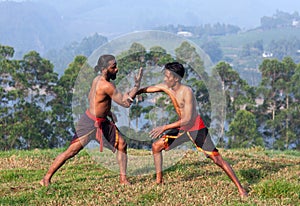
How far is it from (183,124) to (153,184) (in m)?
1.10

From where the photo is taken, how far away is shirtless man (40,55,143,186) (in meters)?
6.53

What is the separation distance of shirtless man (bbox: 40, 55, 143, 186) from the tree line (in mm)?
18435

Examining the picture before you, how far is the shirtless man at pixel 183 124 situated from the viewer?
629cm

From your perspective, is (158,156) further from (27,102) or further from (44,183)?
(27,102)

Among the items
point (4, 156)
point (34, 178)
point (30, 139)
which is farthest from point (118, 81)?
point (30, 139)

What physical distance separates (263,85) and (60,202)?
108ft

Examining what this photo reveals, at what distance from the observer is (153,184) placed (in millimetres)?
6867

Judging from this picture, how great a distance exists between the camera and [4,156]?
9.62 metres

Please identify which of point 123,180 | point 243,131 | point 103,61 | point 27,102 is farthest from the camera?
point 243,131

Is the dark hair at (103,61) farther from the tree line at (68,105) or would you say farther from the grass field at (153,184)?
the tree line at (68,105)

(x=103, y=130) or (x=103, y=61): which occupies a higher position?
(x=103, y=61)

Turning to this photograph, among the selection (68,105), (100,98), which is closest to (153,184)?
(100,98)

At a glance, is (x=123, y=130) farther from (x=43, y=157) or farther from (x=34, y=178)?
(x=43, y=157)

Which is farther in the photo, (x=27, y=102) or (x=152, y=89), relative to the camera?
(x=27, y=102)
